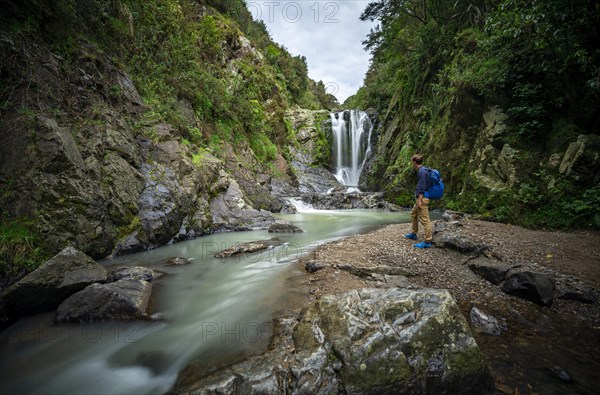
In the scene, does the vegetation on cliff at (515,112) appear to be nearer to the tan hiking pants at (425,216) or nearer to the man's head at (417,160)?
the tan hiking pants at (425,216)

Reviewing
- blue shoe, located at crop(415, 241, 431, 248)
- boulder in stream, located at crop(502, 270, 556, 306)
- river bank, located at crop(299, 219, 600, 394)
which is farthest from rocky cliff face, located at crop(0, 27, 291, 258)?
boulder in stream, located at crop(502, 270, 556, 306)

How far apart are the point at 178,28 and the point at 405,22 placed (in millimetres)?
16987

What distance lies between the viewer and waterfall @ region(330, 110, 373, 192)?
25.4m

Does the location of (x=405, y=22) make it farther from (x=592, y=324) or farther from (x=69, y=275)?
(x=69, y=275)

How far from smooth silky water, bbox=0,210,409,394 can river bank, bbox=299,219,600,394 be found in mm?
984

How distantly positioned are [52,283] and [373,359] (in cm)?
433

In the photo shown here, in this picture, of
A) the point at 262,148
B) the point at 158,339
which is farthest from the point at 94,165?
the point at 262,148

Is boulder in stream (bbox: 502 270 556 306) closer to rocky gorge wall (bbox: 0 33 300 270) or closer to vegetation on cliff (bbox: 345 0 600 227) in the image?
vegetation on cliff (bbox: 345 0 600 227)

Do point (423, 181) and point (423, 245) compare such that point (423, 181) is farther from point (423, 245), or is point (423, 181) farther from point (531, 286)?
point (531, 286)

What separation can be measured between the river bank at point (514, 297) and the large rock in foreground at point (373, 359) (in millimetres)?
486

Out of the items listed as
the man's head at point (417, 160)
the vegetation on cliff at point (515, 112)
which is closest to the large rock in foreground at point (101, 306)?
the man's head at point (417, 160)

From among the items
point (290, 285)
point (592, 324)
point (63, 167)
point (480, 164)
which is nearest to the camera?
point (592, 324)

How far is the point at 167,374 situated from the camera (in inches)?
108

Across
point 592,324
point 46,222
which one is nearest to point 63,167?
point 46,222
